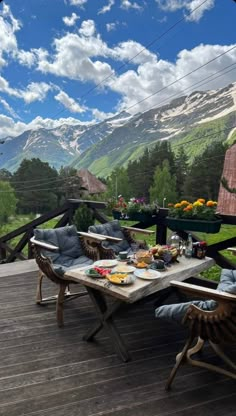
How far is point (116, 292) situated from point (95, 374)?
0.56 m

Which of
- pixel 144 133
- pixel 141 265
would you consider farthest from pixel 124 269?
pixel 144 133

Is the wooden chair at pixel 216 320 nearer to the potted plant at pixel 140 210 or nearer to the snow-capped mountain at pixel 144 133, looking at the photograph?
the potted plant at pixel 140 210

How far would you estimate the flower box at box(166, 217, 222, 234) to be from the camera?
3373 millimetres

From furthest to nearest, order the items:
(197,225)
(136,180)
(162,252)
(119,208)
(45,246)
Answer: (136,180) → (119,208) → (197,225) → (45,246) → (162,252)

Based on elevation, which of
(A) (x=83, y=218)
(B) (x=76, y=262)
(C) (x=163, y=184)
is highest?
(C) (x=163, y=184)

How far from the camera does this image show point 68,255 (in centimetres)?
365

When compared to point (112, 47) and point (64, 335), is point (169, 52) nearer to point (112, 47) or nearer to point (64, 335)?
point (112, 47)

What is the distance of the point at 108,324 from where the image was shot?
243 centimetres

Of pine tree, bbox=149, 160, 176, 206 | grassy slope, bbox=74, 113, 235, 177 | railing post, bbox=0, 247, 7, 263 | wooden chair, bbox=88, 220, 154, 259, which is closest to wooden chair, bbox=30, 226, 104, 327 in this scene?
wooden chair, bbox=88, 220, 154, 259

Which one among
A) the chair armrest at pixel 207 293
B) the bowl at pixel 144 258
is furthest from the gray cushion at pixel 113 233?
the chair armrest at pixel 207 293

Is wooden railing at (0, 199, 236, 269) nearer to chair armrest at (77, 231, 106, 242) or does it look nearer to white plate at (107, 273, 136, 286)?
chair armrest at (77, 231, 106, 242)

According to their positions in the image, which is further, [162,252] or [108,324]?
[162,252]

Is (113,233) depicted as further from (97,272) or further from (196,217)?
(97,272)

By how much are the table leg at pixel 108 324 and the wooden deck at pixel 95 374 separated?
7 centimetres
